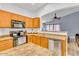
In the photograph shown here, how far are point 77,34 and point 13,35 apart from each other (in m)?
1.27

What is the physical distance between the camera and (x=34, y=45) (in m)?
2.16

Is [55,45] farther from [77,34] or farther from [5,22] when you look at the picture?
[5,22]

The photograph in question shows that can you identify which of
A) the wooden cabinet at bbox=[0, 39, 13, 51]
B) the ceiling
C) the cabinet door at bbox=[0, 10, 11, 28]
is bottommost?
the wooden cabinet at bbox=[0, 39, 13, 51]

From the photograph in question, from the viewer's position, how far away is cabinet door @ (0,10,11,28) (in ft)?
5.75

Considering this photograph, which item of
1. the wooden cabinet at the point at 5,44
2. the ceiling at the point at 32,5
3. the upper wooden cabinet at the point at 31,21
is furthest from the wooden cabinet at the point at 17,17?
the wooden cabinet at the point at 5,44

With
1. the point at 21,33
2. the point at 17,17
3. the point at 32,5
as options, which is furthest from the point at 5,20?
the point at 32,5

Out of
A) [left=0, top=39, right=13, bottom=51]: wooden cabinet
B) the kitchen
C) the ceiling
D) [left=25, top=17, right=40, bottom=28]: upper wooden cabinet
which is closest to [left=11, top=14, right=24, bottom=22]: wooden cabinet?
the kitchen

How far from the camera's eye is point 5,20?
1.84 metres

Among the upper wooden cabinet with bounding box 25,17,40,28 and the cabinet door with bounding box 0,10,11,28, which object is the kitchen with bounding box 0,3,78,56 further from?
the upper wooden cabinet with bounding box 25,17,40,28

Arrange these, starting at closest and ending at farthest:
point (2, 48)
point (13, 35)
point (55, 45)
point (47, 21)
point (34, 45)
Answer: point (55, 45), point (2, 48), point (47, 21), point (13, 35), point (34, 45)

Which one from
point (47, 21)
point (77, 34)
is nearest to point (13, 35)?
point (47, 21)

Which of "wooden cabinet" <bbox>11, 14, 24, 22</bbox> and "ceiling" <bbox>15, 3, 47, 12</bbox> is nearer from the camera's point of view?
"ceiling" <bbox>15, 3, 47, 12</bbox>

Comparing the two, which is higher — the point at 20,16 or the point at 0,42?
the point at 20,16

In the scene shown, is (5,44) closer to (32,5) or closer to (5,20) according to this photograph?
(5,20)
